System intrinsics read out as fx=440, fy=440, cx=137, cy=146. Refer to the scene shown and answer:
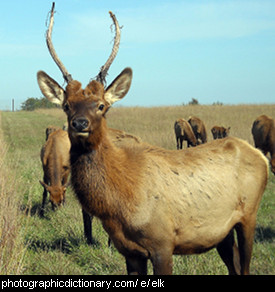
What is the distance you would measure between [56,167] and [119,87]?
5108 millimetres

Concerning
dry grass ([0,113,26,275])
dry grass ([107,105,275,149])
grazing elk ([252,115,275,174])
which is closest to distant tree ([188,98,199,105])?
dry grass ([107,105,275,149])

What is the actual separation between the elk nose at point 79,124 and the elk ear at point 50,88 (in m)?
0.90

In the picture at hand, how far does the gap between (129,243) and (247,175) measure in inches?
64.4

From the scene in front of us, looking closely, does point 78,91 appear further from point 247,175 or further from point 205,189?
point 247,175

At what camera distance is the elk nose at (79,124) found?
13.9ft

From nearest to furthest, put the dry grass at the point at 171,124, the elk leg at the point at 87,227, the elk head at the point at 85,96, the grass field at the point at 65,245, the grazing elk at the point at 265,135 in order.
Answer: the elk head at the point at 85,96, the grass field at the point at 65,245, the elk leg at the point at 87,227, the grazing elk at the point at 265,135, the dry grass at the point at 171,124

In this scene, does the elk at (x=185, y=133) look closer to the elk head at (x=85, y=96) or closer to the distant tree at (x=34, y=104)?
the elk head at (x=85, y=96)

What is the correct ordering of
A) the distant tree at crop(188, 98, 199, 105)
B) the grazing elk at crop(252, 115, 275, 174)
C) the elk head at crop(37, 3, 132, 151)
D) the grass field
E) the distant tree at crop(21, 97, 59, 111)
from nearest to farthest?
the elk head at crop(37, 3, 132, 151) < the grass field < the grazing elk at crop(252, 115, 275, 174) < the distant tree at crop(188, 98, 199, 105) < the distant tree at crop(21, 97, 59, 111)

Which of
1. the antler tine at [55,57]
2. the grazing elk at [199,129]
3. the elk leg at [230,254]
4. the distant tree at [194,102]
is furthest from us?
the distant tree at [194,102]

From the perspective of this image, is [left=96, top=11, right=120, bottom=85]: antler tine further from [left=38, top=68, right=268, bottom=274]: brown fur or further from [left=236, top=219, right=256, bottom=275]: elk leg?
[left=236, top=219, right=256, bottom=275]: elk leg

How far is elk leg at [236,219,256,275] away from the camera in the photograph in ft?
16.4

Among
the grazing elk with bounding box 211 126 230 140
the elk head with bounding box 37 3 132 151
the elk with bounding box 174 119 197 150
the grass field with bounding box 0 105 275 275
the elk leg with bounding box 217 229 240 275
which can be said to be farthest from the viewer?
the elk with bounding box 174 119 197 150

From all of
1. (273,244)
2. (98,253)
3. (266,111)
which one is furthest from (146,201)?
(266,111)

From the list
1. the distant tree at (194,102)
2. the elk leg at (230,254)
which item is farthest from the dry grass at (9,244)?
the distant tree at (194,102)
